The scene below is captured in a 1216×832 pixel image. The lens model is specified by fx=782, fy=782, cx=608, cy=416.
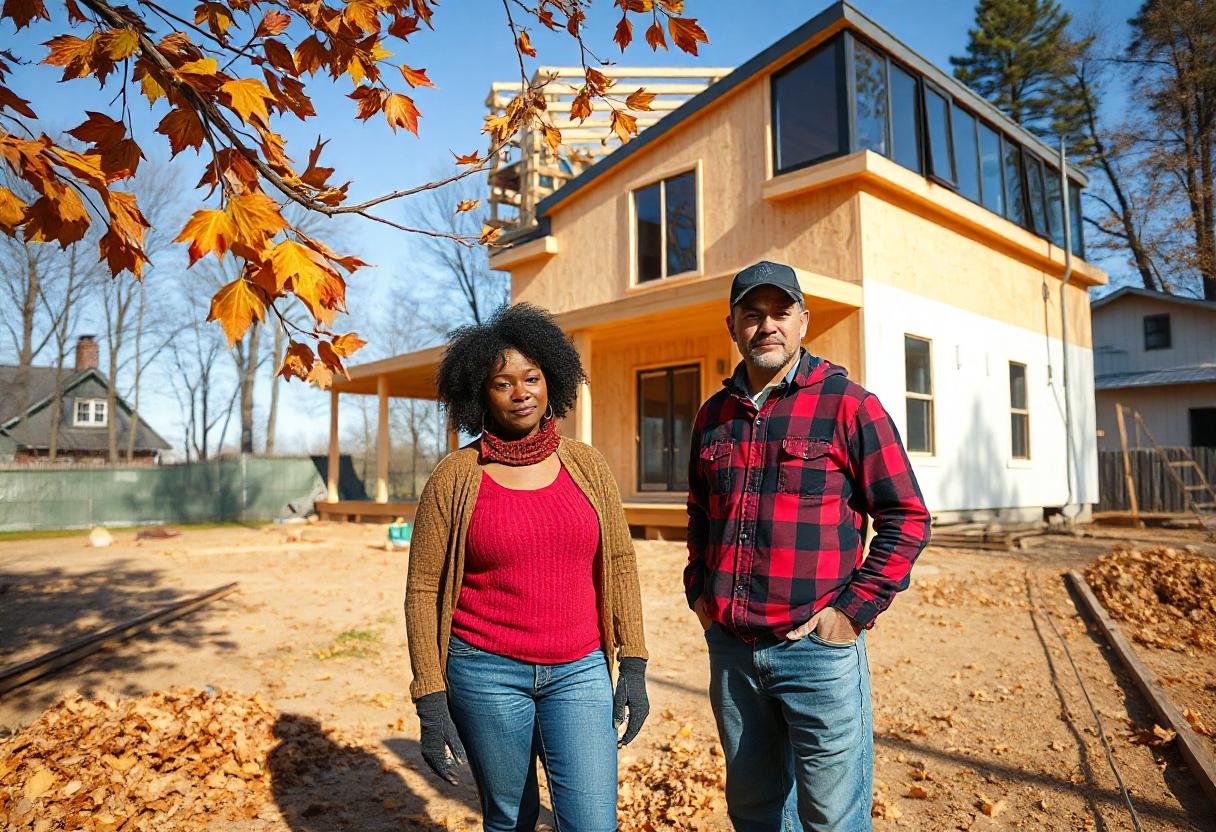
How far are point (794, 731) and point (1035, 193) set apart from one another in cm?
1538

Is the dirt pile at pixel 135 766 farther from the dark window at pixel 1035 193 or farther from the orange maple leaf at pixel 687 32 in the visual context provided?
the dark window at pixel 1035 193

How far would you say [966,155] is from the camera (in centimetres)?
1266

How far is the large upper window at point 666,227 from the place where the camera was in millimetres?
12688

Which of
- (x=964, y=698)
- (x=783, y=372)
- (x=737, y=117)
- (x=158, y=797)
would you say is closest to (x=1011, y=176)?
(x=737, y=117)

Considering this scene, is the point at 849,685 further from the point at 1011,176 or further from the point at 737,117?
the point at 1011,176

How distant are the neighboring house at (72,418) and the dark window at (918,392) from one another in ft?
106

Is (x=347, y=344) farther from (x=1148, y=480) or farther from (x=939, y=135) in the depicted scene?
(x=1148, y=480)

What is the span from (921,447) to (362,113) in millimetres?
9760

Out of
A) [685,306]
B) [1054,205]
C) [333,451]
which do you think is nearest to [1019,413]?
[1054,205]

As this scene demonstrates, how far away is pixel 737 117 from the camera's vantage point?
39.2 ft

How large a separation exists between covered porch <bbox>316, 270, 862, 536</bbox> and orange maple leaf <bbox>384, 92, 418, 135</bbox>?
6566mm

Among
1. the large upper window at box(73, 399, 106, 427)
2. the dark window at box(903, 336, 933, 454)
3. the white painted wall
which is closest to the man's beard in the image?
the white painted wall

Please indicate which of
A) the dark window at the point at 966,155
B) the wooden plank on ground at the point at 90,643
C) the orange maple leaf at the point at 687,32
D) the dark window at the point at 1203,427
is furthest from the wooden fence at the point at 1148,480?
the wooden plank on ground at the point at 90,643

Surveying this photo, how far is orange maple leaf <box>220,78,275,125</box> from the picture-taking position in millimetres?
2512
